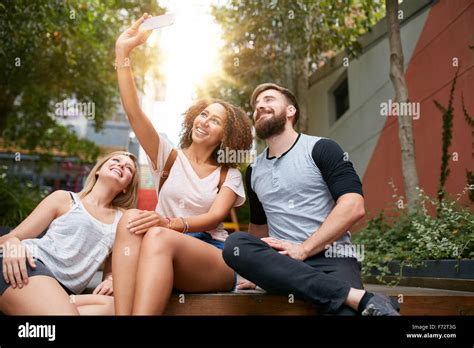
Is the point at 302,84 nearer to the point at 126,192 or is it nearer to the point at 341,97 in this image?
the point at 341,97

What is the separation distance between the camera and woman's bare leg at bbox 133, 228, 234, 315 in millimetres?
1942

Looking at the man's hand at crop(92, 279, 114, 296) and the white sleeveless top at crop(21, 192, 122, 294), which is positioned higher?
the white sleeveless top at crop(21, 192, 122, 294)

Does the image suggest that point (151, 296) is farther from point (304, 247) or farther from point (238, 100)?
point (238, 100)

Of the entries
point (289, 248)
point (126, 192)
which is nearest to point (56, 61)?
point (126, 192)

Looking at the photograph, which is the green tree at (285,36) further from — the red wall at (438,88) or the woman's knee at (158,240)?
the woman's knee at (158,240)

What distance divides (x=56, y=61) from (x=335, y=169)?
8.38 metres

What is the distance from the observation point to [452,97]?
5.40 metres

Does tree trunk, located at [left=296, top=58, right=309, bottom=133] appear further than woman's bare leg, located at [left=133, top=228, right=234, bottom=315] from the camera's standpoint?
Yes

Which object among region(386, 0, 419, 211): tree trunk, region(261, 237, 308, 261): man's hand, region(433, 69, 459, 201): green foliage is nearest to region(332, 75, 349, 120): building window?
region(433, 69, 459, 201): green foliage

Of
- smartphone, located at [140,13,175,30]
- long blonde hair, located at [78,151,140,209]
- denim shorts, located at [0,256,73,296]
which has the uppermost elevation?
smartphone, located at [140,13,175,30]

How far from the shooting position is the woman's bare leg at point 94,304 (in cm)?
212

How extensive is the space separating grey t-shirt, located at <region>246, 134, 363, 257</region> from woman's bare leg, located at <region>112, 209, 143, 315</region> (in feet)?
2.45

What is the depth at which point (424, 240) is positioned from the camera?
373 centimetres

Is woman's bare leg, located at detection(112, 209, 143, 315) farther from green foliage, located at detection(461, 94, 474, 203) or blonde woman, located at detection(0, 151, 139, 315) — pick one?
green foliage, located at detection(461, 94, 474, 203)
